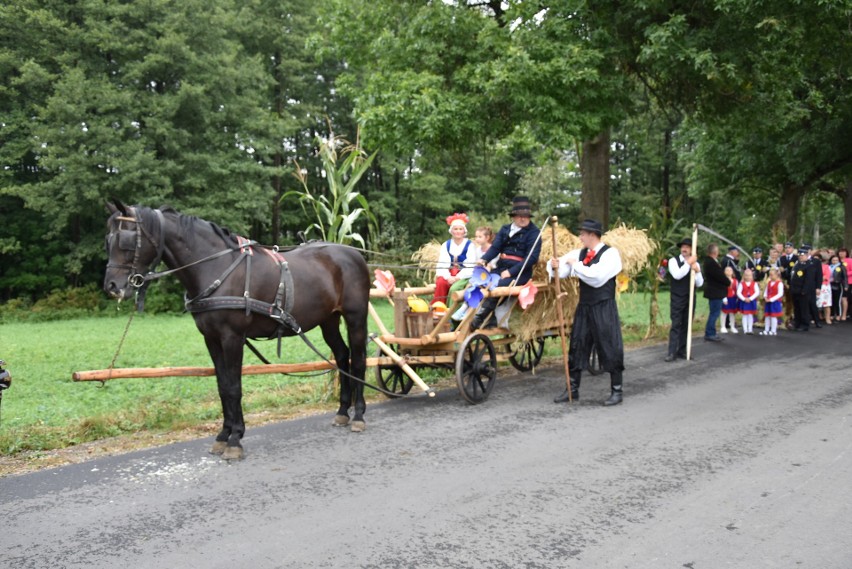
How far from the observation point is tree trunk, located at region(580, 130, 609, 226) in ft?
45.4

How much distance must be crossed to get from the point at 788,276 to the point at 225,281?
15.1 meters

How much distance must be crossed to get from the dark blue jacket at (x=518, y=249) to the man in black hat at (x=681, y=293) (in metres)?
4.14

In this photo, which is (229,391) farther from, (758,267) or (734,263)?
(758,267)

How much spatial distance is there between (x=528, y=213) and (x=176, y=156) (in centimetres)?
2328

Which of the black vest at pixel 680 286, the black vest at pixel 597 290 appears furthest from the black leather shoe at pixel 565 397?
the black vest at pixel 680 286

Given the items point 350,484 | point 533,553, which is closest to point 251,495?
point 350,484

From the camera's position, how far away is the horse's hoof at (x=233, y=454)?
562 cm

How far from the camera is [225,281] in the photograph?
5734mm

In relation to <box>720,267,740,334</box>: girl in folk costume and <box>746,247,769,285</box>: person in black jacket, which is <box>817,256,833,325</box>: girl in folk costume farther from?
<box>720,267,740,334</box>: girl in folk costume

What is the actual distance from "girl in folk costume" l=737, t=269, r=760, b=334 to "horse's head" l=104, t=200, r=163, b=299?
12915 mm

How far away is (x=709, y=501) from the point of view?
15.3 ft

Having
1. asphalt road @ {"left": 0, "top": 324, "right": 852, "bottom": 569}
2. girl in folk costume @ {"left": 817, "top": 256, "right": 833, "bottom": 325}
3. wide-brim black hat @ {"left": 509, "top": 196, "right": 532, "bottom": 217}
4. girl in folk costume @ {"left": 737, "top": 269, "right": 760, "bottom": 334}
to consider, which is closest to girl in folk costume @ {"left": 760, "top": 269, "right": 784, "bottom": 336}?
girl in folk costume @ {"left": 737, "top": 269, "right": 760, "bottom": 334}

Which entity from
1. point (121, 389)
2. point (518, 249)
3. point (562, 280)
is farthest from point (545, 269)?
point (121, 389)

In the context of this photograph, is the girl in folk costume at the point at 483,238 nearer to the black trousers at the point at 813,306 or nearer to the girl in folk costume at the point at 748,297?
the girl in folk costume at the point at 748,297
